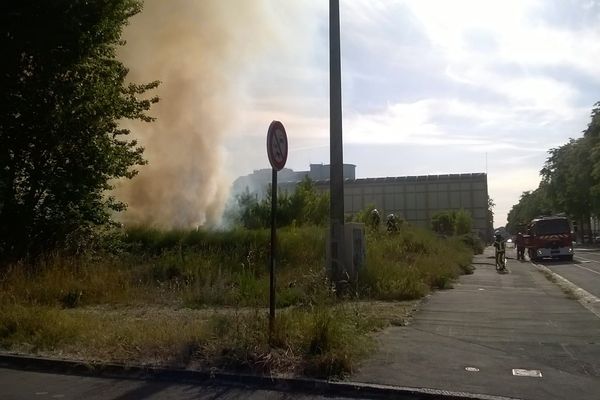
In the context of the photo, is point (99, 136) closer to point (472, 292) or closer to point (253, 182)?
point (472, 292)

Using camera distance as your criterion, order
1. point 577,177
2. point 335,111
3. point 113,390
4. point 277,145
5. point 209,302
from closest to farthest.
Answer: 1. point 113,390
2. point 277,145
3. point 209,302
4. point 335,111
5. point 577,177

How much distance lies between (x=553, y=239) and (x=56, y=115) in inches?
930

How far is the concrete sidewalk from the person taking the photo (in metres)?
5.26

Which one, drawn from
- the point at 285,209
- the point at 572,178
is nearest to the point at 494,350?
the point at 285,209

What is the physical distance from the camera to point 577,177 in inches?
1923

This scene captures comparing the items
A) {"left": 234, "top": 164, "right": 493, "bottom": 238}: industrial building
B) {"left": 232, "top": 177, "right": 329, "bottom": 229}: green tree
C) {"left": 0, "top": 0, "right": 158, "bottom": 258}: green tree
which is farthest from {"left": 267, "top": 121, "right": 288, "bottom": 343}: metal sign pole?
{"left": 234, "top": 164, "right": 493, "bottom": 238}: industrial building

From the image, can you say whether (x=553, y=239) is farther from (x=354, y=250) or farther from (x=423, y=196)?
(x=423, y=196)

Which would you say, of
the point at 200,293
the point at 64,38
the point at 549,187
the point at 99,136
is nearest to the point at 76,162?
the point at 99,136

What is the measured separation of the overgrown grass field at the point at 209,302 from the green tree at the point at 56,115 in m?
1.44

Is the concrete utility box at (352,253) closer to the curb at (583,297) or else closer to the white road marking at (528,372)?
the curb at (583,297)

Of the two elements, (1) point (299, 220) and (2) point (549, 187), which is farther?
(2) point (549, 187)

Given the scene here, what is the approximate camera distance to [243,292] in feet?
33.4

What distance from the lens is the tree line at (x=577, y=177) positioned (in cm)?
4379

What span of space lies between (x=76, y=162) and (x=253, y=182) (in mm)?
16707
